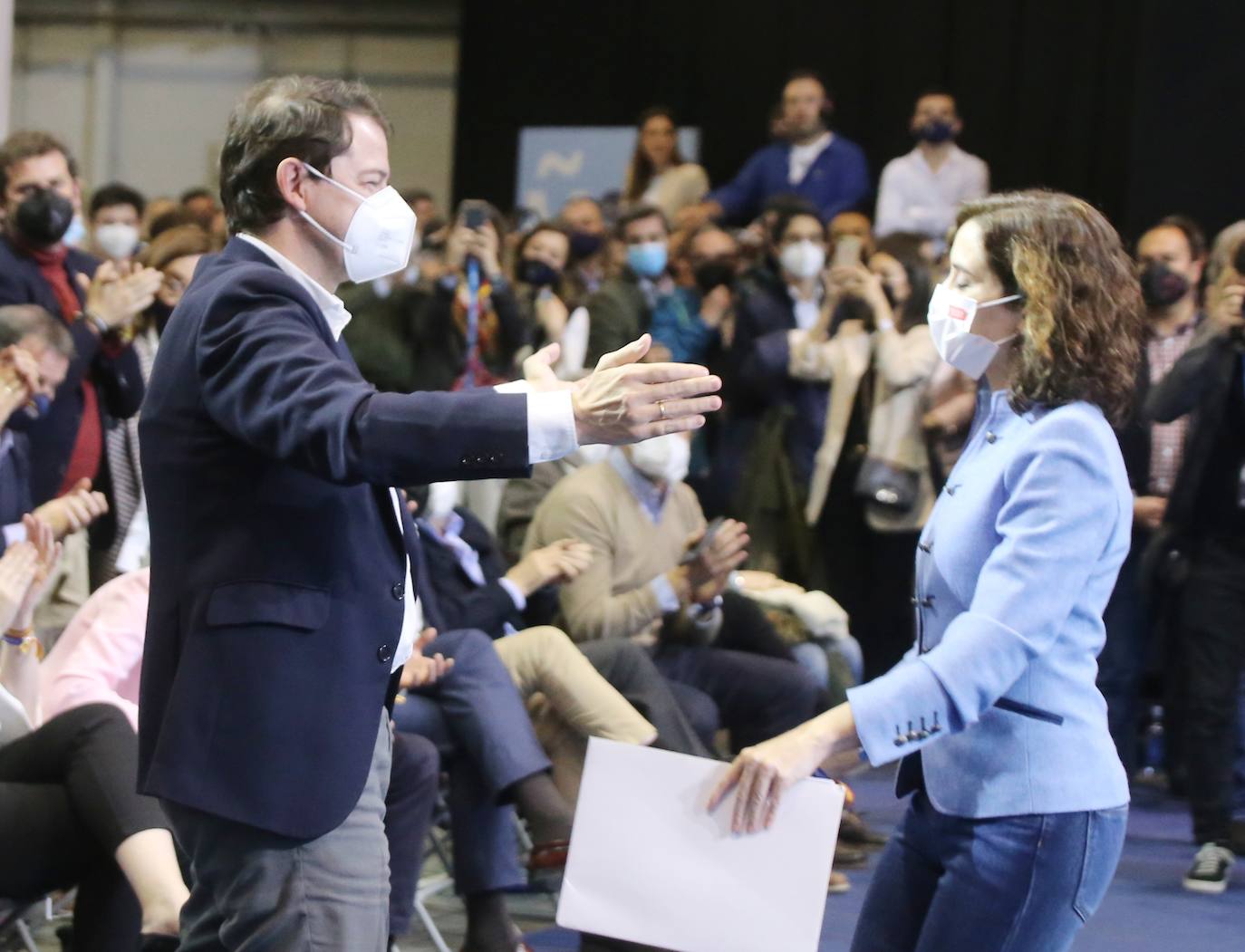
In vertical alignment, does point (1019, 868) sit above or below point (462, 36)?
below

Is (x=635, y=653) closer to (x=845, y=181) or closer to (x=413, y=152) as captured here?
(x=845, y=181)

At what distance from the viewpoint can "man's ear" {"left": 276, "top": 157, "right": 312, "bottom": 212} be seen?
2.04 m

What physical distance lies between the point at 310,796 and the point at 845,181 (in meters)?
6.34

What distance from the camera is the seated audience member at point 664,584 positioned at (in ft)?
15.0

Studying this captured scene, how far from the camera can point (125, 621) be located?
3.61 meters

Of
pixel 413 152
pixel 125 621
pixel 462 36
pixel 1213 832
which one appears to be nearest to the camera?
pixel 125 621

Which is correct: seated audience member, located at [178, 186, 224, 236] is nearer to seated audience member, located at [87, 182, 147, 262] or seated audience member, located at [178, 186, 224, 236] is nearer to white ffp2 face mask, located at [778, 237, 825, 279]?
seated audience member, located at [87, 182, 147, 262]

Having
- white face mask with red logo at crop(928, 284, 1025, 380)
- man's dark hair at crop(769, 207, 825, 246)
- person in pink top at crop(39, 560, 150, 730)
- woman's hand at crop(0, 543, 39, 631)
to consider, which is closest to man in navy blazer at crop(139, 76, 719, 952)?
white face mask with red logo at crop(928, 284, 1025, 380)

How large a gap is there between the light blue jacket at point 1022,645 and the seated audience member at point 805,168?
580 centimetres

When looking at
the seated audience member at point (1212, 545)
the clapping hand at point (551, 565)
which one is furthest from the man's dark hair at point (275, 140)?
the seated audience member at point (1212, 545)

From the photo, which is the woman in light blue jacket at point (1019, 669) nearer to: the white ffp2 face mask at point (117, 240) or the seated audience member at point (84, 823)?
the seated audience member at point (84, 823)

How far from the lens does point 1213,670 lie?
4.94 meters

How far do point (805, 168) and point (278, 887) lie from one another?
Answer: 21.2 feet

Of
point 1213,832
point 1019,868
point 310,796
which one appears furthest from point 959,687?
point 1213,832
